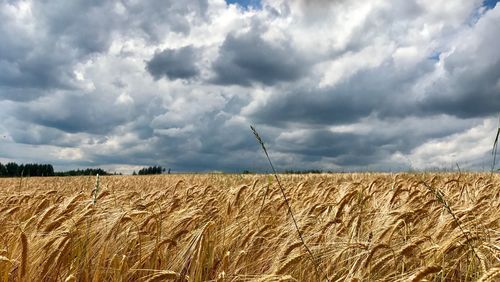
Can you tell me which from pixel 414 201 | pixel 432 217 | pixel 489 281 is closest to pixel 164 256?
pixel 489 281

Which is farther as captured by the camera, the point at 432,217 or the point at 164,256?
the point at 432,217

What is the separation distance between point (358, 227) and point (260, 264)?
106cm

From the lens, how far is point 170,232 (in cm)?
382

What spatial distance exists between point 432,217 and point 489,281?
297 cm

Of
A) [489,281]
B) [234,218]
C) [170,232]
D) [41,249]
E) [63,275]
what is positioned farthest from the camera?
[234,218]

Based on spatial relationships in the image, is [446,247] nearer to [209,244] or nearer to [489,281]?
[489,281]

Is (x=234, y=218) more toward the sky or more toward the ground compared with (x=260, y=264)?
more toward the sky

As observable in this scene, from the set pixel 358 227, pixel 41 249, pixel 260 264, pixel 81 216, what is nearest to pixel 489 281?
pixel 260 264

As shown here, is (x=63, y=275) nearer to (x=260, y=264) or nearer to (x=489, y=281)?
(x=260, y=264)

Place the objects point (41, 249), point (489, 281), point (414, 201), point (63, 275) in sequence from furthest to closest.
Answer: point (414, 201) → point (63, 275) → point (41, 249) → point (489, 281)

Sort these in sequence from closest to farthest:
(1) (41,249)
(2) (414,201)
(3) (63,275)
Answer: (1) (41,249) → (3) (63,275) → (2) (414,201)

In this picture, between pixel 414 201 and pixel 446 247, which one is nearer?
pixel 446 247

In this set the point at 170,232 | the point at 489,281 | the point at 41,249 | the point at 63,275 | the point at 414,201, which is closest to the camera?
the point at 489,281

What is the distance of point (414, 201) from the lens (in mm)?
5750
